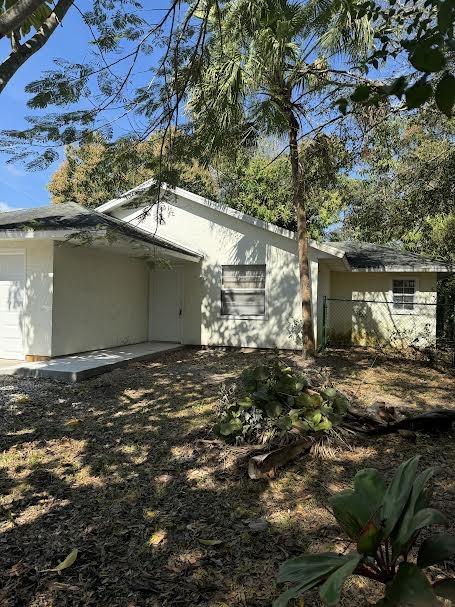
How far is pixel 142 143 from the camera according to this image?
5051 mm

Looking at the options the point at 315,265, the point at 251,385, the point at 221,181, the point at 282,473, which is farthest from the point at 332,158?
the point at 221,181

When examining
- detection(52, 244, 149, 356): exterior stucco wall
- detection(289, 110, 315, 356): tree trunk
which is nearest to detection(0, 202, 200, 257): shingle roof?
detection(52, 244, 149, 356): exterior stucco wall

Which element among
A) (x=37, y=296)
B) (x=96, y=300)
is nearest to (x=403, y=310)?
(x=96, y=300)

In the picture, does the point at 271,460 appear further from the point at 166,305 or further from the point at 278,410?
the point at 166,305

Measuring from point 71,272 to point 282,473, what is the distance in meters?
7.23

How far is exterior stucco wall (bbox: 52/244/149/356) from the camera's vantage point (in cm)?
940

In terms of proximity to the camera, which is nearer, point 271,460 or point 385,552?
point 385,552

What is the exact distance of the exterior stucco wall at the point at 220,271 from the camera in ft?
39.8

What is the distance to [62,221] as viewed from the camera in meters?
9.18

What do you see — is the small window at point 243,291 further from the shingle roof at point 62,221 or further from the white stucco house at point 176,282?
the shingle roof at point 62,221

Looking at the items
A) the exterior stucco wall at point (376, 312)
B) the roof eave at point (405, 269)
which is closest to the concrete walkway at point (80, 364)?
the exterior stucco wall at point (376, 312)

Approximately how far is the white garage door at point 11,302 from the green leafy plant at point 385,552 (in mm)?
8935

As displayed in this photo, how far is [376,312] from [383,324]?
1.51 feet

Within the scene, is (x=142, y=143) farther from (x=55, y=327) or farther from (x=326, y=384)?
(x=55, y=327)
